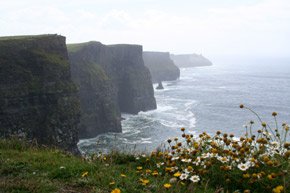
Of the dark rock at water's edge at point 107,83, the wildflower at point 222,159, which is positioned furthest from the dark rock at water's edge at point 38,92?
the wildflower at point 222,159

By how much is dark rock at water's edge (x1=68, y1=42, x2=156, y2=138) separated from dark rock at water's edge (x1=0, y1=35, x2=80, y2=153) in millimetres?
25049

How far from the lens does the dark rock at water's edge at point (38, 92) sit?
54.6 meters

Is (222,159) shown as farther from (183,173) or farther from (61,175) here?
(61,175)

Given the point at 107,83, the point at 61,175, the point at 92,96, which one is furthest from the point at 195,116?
the point at 61,175

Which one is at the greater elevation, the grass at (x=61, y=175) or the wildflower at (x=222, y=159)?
the wildflower at (x=222, y=159)

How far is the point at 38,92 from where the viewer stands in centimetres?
5744

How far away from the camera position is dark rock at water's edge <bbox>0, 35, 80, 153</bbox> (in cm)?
5456

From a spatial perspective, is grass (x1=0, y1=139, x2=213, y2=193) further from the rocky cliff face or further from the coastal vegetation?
the rocky cliff face

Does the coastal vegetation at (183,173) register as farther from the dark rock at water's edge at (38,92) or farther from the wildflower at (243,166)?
the dark rock at water's edge at (38,92)

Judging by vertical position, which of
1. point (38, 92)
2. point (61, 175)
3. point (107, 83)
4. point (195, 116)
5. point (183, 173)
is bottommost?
point (195, 116)

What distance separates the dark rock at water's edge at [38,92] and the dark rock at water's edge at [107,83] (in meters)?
A: 25.0

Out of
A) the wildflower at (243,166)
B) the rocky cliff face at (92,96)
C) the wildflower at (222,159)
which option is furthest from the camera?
the rocky cliff face at (92,96)

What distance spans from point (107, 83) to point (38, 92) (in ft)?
135

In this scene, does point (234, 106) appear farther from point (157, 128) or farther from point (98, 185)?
point (98, 185)
